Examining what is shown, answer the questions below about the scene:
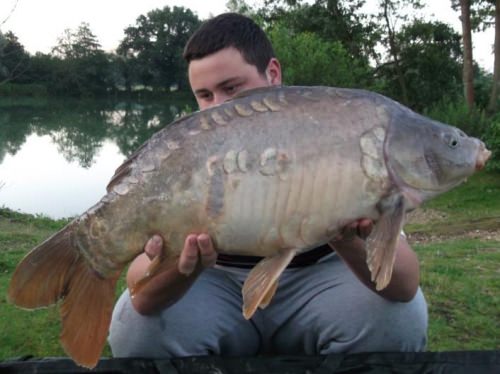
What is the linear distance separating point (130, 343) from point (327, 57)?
8516mm

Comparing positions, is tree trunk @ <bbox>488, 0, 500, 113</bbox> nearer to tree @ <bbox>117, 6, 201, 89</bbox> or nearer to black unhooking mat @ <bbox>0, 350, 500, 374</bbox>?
black unhooking mat @ <bbox>0, 350, 500, 374</bbox>

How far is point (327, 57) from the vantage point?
31.1 ft

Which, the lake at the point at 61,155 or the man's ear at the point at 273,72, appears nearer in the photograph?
the man's ear at the point at 273,72

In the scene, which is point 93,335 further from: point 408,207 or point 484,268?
point 484,268

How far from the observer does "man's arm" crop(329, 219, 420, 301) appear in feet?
4.00

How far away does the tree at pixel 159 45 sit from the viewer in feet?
119

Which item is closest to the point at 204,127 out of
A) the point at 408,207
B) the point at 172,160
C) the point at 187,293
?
the point at 172,160

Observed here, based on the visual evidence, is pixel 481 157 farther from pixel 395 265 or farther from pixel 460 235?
pixel 460 235

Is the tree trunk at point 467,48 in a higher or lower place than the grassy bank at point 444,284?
higher

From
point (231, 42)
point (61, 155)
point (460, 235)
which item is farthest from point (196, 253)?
point (61, 155)

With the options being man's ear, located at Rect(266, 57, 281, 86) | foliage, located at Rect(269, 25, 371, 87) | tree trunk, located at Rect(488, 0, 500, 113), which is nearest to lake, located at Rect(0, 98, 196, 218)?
Answer: foliage, located at Rect(269, 25, 371, 87)

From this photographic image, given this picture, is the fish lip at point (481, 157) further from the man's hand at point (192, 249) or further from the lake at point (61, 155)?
the lake at point (61, 155)

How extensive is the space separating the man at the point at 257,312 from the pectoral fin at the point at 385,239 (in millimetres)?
329

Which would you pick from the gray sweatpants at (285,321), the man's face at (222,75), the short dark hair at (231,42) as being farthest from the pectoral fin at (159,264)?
the short dark hair at (231,42)
